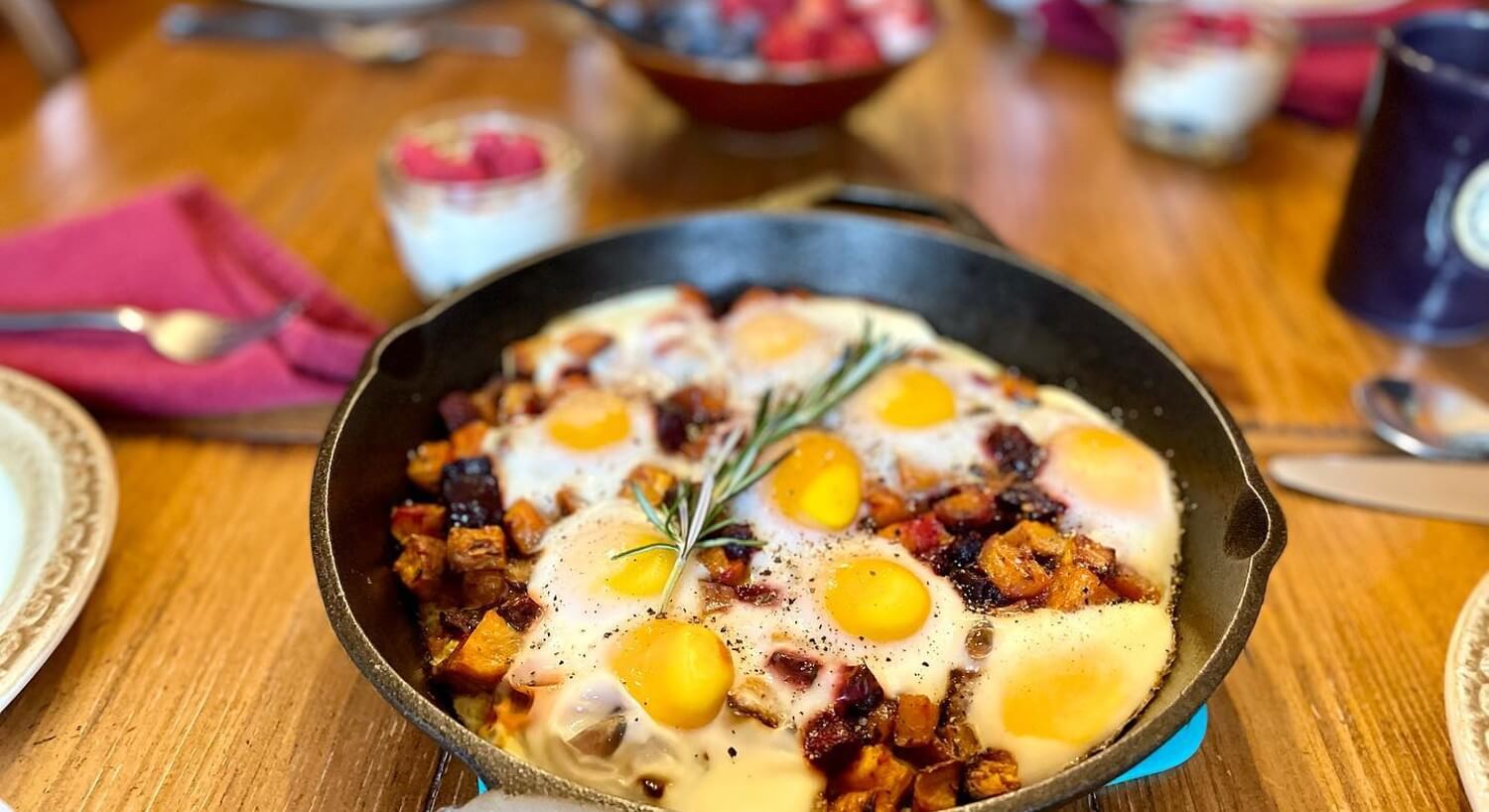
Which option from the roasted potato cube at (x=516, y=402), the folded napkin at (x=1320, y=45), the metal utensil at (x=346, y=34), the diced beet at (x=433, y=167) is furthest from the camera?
the metal utensil at (x=346, y=34)

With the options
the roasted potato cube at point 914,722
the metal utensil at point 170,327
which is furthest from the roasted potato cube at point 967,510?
the metal utensil at point 170,327

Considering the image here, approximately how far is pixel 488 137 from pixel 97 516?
1240 mm

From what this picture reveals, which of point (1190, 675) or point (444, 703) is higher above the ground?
point (1190, 675)

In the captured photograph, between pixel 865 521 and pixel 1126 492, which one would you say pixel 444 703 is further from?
pixel 1126 492

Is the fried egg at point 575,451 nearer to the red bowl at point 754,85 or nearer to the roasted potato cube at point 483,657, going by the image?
the roasted potato cube at point 483,657

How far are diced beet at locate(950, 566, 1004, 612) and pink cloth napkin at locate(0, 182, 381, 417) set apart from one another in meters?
1.30

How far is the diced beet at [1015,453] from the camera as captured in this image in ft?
5.77

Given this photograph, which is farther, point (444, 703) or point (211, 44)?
point (211, 44)

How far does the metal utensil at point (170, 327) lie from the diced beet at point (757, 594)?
1.22 metres

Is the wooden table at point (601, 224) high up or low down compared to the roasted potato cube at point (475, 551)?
down

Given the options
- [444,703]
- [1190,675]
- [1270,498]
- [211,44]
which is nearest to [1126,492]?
[1270,498]

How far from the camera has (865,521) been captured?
5.51 feet

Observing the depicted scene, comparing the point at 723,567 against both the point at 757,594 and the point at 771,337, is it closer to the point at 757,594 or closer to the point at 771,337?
the point at 757,594

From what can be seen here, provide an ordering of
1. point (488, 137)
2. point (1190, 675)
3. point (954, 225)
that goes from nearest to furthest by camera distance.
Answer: point (1190, 675) → point (954, 225) → point (488, 137)
